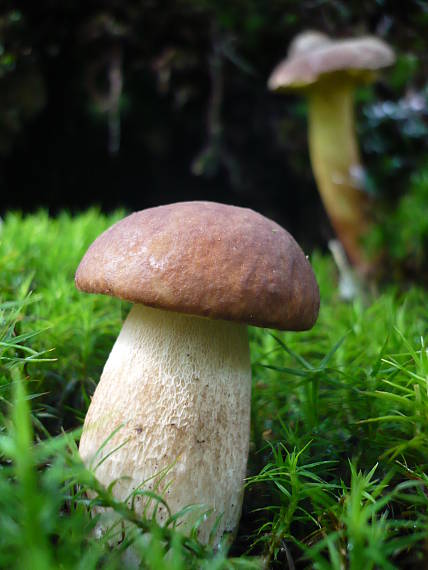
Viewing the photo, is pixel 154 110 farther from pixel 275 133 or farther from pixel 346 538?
pixel 346 538

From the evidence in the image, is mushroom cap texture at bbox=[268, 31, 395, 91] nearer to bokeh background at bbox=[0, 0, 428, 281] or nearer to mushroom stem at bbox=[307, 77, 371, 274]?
mushroom stem at bbox=[307, 77, 371, 274]

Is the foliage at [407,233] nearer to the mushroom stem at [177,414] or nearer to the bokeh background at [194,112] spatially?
the bokeh background at [194,112]

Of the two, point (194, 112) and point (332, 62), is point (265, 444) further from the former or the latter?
point (194, 112)

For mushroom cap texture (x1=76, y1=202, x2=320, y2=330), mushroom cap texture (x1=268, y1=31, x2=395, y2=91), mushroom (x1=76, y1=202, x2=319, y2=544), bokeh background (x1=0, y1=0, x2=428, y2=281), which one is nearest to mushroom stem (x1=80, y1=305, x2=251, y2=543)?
mushroom (x1=76, y1=202, x2=319, y2=544)

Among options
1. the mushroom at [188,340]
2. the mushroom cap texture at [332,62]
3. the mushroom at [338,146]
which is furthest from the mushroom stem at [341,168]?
the mushroom at [188,340]

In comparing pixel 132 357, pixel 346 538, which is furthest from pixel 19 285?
pixel 346 538

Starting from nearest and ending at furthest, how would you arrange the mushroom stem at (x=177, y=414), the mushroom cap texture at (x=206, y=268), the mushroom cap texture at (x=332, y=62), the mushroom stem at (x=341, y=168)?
the mushroom cap texture at (x=206, y=268), the mushroom stem at (x=177, y=414), the mushroom cap texture at (x=332, y=62), the mushroom stem at (x=341, y=168)
